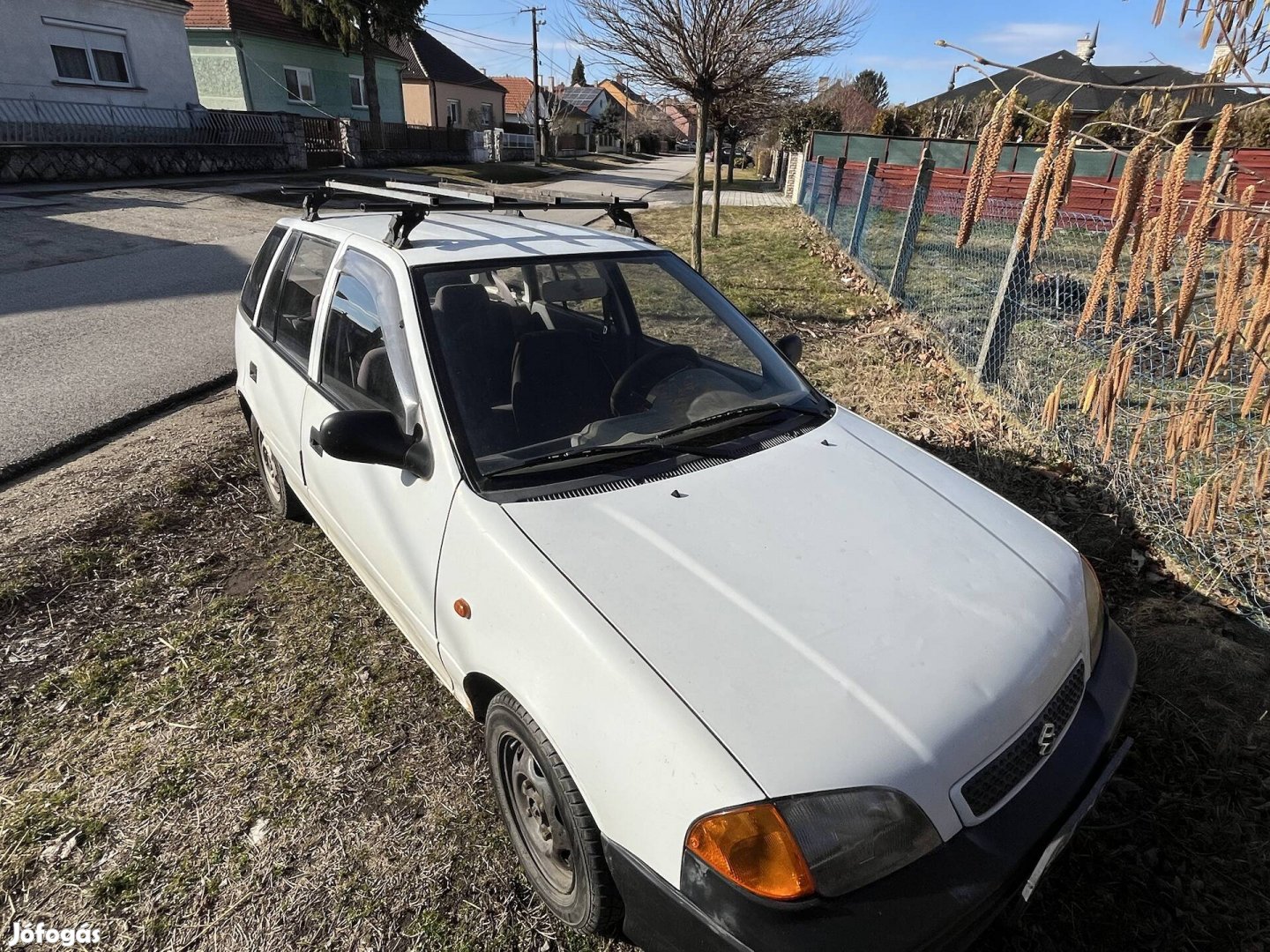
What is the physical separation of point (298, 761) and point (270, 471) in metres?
2.06

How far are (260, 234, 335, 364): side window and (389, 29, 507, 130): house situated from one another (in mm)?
42602

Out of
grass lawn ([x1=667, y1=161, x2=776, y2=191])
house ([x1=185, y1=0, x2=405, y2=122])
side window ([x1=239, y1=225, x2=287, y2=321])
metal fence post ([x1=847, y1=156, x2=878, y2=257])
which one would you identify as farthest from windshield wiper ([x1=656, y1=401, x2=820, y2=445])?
house ([x1=185, y1=0, x2=405, y2=122])

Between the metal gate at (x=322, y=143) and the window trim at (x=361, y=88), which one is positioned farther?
the window trim at (x=361, y=88)

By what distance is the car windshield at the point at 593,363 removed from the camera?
2.36m

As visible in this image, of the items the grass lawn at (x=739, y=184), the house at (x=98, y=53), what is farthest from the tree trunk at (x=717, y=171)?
the house at (x=98, y=53)

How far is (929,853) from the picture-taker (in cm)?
152

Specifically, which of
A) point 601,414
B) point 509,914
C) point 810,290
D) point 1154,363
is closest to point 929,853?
point 509,914

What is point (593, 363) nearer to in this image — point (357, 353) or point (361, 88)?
point (357, 353)

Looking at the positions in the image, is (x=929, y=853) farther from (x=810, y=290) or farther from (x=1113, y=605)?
(x=810, y=290)

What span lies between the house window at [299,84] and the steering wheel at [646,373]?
32.9 m

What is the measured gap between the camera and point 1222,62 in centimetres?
162

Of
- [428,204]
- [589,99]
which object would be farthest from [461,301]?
[589,99]

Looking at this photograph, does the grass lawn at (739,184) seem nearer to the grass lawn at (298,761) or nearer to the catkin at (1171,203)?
the grass lawn at (298,761)

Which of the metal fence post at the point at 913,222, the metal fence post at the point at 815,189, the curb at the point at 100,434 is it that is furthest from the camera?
the metal fence post at the point at 815,189
